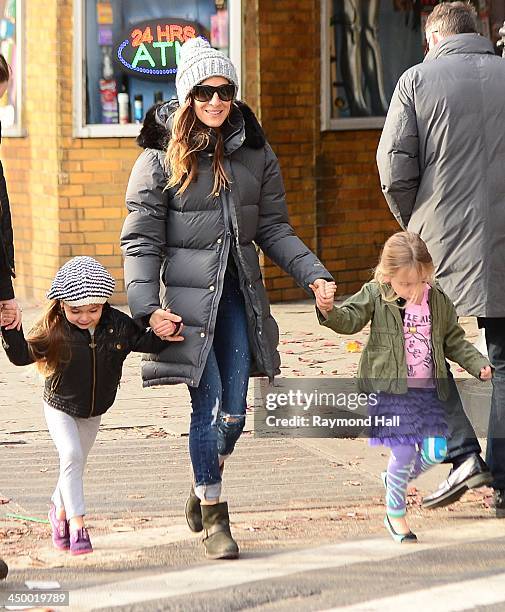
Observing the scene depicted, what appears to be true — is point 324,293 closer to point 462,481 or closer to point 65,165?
point 462,481

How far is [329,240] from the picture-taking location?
1255 cm

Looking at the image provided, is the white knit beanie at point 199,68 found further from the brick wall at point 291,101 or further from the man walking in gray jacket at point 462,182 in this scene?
the brick wall at point 291,101

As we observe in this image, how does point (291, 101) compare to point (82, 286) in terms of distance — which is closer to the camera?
point (82, 286)

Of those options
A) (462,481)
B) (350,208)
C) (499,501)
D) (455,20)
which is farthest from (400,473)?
(350,208)

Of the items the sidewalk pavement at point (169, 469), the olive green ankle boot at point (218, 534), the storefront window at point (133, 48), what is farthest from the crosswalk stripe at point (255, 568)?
the storefront window at point (133, 48)

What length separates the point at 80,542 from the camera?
19.0ft

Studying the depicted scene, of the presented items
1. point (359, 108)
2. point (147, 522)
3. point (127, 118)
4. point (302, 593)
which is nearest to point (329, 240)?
point (359, 108)

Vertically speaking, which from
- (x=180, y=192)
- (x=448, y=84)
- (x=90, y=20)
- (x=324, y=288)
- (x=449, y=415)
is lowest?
(x=449, y=415)

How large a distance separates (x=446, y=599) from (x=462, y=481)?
3.82ft

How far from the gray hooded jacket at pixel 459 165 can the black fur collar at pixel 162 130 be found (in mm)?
792

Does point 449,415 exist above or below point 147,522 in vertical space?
above

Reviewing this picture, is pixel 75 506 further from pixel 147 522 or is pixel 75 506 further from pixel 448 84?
pixel 448 84

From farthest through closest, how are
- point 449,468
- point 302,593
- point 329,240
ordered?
point 329,240, point 449,468, point 302,593

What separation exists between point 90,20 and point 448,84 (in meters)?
5.69
